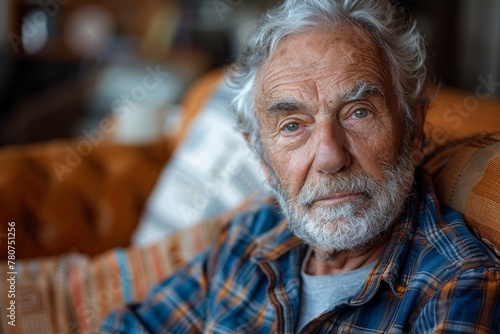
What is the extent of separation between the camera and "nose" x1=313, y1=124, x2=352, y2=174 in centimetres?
109

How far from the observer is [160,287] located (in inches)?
61.1

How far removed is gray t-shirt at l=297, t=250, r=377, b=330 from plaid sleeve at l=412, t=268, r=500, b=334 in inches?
8.5

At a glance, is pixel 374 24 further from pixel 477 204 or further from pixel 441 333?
pixel 441 333

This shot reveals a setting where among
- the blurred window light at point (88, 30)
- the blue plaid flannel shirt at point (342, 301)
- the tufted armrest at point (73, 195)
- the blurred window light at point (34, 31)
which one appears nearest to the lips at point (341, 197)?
the blue plaid flannel shirt at point (342, 301)

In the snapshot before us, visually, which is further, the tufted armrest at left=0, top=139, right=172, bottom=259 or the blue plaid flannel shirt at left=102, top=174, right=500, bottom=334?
the tufted armrest at left=0, top=139, right=172, bottom=259

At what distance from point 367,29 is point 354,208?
33 centimetres

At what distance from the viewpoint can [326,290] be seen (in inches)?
48.8

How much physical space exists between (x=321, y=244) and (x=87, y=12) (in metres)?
4.92

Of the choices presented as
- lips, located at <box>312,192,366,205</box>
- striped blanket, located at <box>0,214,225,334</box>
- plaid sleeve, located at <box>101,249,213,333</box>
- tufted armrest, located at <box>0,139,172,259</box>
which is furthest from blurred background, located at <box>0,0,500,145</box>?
lips, located at <box>312,192,366,205</box>

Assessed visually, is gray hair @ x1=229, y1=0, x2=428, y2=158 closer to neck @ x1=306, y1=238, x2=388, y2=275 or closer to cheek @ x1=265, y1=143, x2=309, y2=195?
cheek @ x1=265, y1=143, x2=309, y2=195

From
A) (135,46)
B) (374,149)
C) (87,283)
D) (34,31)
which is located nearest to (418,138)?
(374,149)

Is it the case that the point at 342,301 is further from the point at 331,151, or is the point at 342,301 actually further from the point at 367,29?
the point at 367,29

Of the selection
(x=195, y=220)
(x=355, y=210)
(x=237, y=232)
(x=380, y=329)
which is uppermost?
(x=355, y=210)

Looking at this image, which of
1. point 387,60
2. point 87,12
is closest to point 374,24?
point 387,60
